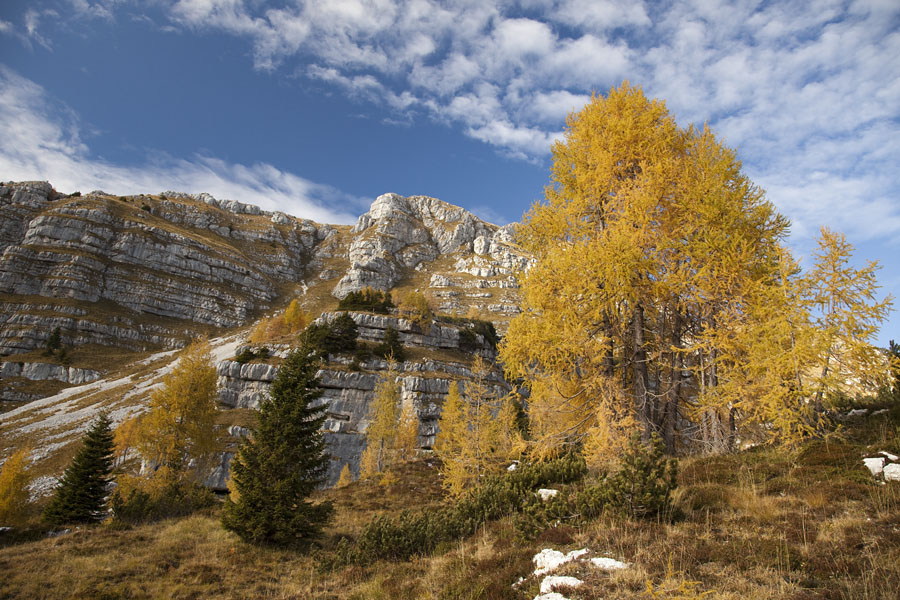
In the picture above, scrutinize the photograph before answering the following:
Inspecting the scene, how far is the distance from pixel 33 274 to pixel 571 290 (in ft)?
500

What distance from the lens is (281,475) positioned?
14586mm

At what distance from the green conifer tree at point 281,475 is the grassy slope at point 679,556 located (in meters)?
0.94

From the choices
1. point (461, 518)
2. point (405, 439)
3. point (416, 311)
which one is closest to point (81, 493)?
point (461, 518)

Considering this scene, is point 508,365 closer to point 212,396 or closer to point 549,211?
point 549,211

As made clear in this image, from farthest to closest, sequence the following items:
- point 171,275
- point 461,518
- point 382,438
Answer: point 171,275
point 382,438
point 461,518

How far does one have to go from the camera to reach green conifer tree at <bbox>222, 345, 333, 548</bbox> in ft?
45.3

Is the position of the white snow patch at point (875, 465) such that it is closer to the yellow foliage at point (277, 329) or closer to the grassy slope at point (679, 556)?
the grassy slope at point (679, 556)

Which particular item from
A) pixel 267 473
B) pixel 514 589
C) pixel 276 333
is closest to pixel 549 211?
pixel 514 589

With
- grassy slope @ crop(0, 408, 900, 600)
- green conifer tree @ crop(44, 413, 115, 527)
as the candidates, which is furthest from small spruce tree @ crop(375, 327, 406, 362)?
grassy slope @ crop(0, 408, 900, 600)

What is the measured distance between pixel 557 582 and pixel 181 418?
32331 mm

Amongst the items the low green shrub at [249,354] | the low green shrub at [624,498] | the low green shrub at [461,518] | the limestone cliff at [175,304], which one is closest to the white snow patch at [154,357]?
the limestone cliff at [175,304]

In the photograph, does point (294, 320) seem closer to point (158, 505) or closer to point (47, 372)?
point (47, 372)

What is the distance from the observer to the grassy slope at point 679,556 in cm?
369

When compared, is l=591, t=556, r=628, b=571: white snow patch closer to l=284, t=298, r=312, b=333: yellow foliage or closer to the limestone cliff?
the limestone cliff
